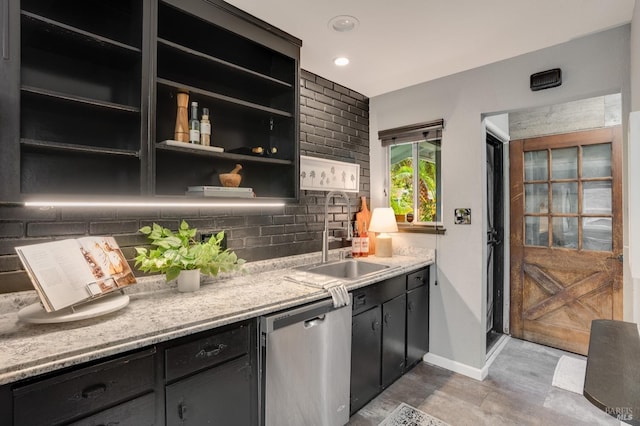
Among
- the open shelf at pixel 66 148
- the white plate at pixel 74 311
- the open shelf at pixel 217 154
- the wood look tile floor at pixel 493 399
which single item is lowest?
the wood look tile floor at pixel 493 399

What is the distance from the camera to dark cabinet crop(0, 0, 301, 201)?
52.7 inches

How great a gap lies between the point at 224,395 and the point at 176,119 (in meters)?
1.48

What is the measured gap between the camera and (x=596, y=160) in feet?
9.70

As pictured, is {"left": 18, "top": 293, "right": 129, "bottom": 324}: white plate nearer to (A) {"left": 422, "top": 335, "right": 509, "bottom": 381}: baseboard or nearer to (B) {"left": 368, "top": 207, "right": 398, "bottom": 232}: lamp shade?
(B) {"left": 368, "top": 207, "right": 398, "bottom": 232}: lamp shade

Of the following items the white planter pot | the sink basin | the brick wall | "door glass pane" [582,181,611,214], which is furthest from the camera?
"door glass pane" [582,181,611,214]

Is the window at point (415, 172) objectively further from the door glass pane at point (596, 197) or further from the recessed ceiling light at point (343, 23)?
the door glass pane at point (596, 197)

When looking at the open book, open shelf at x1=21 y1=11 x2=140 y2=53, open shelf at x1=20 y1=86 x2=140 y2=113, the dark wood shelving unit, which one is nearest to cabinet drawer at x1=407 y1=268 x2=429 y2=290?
the dark wood shelving unit

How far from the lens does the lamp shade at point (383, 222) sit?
2.91 meters

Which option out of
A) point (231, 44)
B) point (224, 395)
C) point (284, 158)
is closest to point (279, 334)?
point (224, 395)

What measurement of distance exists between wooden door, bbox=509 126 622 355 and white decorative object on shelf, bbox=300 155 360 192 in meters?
1.76

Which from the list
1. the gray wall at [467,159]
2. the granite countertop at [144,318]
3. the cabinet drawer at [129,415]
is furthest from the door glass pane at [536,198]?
the cabinet drawer at [129,415]

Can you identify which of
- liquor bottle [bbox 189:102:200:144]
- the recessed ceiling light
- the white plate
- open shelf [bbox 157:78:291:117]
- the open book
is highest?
the recessed ceiling light

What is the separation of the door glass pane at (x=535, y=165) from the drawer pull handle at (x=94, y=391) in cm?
378

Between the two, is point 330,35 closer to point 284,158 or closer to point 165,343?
point 284,158
